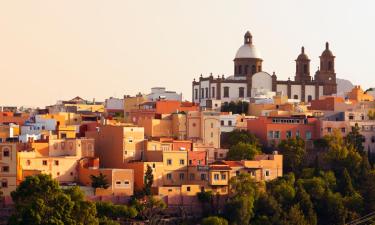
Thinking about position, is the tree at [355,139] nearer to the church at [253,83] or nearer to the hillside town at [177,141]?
the hillside town at [177,141]

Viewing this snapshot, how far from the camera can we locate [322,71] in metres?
67.7

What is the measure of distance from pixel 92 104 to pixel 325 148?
64.2 feet

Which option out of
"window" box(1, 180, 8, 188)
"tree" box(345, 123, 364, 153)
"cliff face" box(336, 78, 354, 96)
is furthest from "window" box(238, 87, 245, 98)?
"window" box(1, 180, 8, 188)

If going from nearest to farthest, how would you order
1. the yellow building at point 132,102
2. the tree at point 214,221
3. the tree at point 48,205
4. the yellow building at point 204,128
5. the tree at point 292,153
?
the tree at point 48,205 → the tree at point 214,221 → the tree at point 292,153 → the yellow building at point 204,128 → the yellow building at point 132,102

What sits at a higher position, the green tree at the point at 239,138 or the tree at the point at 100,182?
the green tree at the point at 239,138

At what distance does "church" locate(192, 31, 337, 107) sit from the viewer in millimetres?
63531

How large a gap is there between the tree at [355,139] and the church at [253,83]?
13.6 m

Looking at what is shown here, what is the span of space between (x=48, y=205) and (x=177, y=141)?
881 centimetres

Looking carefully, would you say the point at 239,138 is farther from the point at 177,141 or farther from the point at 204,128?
the point at 177,141

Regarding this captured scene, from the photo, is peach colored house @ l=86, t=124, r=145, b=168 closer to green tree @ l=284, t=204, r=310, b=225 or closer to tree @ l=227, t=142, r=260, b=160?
tree @ l=227, t=142, r=260, b=160

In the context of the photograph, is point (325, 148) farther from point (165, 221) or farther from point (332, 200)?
point (165, 221)

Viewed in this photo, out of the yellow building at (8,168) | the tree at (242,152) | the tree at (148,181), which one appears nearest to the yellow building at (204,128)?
the tree at (242,152)

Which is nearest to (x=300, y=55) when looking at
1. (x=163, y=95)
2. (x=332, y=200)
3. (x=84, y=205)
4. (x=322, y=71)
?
(x=322, y=71)

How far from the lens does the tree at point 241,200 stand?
135ft
